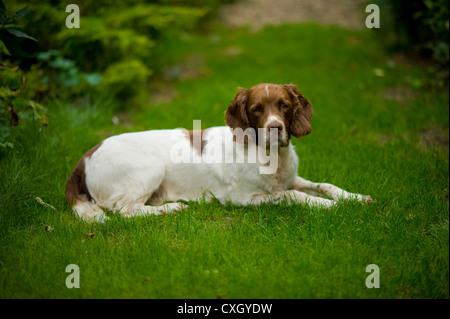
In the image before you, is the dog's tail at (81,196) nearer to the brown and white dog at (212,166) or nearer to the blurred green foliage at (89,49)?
the brown and white dog at (212,166)

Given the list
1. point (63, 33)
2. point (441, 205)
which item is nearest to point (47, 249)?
point (441, 205)

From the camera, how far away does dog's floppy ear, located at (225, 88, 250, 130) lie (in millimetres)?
3506

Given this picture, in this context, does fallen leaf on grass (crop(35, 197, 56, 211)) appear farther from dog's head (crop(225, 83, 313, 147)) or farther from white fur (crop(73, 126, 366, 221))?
dog's head (crop(225, 83, 313, 147))

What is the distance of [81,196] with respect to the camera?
12.2 ft

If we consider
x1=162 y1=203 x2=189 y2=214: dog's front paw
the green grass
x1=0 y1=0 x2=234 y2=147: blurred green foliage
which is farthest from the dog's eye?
x1=0 y1=0 x2=234 y2=147: blurred green foliage

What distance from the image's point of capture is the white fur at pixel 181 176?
3619 millimetres

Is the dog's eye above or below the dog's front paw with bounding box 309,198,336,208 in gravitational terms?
above

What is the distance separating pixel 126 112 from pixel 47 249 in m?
3.64

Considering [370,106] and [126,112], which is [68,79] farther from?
[370,106]

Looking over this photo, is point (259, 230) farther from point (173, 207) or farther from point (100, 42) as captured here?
point (100, 42)

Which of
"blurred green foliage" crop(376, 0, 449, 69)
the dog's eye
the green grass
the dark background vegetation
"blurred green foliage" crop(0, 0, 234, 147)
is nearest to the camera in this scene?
the green grass

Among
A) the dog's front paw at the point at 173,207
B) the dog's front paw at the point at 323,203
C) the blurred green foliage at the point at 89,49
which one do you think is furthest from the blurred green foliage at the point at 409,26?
the dog's front paw at the point at 173,207

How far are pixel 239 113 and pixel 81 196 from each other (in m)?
1.55

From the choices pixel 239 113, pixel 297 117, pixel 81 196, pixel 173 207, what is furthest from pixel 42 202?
pixel 297 117
